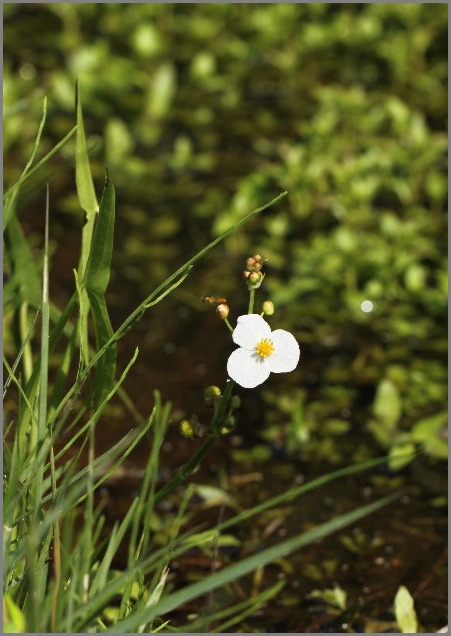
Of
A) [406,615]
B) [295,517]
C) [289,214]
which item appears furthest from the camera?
[289,214]

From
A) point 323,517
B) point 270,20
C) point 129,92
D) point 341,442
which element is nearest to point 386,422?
point 341,442

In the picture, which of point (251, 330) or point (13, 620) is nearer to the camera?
point (13, 620)

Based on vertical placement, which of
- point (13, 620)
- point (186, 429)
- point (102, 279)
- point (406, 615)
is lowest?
point (406, 615)

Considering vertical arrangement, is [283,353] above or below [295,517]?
above

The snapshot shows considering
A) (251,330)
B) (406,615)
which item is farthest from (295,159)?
(251,330)

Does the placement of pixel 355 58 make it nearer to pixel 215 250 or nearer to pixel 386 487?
pixel 215 250

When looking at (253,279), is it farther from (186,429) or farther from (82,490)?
(82,490)

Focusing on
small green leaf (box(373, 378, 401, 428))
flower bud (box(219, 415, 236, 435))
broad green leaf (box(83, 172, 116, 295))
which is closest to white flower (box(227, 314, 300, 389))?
flower bud (box(219, 415, 236, 435))

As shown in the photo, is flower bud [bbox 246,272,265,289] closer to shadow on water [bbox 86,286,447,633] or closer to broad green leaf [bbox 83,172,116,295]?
broad green leaf [bbox 83,172,116,295]
